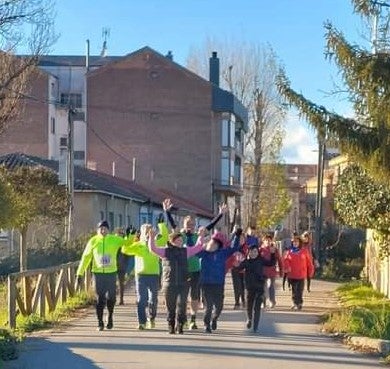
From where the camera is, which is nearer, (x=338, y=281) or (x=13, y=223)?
(x=13, y=223)

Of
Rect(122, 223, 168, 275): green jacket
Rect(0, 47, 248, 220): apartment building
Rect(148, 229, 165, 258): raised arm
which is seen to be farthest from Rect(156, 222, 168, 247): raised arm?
Rect(0, 47, 248, 220): apartment building

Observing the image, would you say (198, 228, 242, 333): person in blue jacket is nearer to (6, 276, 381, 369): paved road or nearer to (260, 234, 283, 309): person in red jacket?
(6, 276, 381, 369): paved road

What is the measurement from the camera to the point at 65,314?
1942 cm

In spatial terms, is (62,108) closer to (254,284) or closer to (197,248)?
(254,284)

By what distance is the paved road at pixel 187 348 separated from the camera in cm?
1271

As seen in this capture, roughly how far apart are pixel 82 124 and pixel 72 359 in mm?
52985

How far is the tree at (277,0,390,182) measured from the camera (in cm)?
1705

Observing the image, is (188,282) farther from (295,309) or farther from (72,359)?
→ (295,309)

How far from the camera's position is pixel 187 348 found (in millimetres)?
14242

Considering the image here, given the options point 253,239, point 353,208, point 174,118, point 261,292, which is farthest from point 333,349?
point 174,118

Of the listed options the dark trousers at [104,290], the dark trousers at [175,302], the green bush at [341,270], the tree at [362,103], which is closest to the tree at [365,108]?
the tree at [362,103]

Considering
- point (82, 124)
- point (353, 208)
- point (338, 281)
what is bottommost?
point (338, 281)

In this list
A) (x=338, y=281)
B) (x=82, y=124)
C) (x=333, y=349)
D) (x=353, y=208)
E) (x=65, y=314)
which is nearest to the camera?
(x=333, y=349)

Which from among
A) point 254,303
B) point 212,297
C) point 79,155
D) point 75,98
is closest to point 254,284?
point 254,303
